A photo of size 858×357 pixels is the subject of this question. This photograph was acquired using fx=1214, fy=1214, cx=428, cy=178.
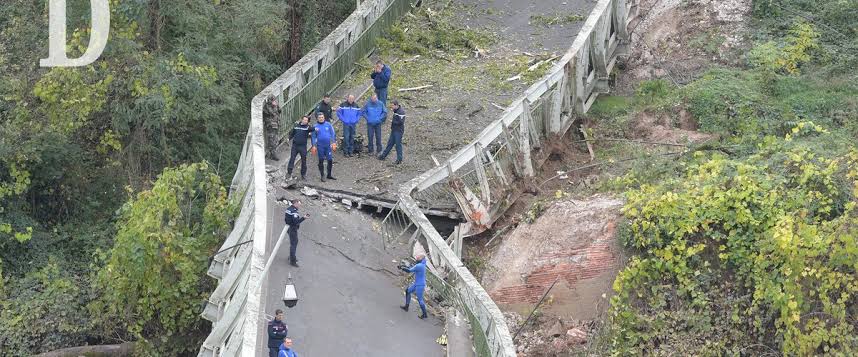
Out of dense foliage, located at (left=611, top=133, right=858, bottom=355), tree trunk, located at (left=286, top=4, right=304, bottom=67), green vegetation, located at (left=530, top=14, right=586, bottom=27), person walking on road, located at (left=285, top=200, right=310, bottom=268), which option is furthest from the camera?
tree trunk, located at (left=286, top=4, right=304, bottom=67)

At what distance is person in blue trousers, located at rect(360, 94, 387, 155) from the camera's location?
68.4 ft

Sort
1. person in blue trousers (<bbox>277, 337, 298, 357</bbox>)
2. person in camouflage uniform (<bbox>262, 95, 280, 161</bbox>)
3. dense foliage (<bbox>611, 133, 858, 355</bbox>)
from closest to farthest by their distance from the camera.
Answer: person in blue trousers (<bbox>277, 337, 298, 357</bbox>)
dense foliage (<bbox>611, 133, 858, 355</bbox>)
person in camouflage uniform (<bbox>262, 95, 280, 161</bbox>)

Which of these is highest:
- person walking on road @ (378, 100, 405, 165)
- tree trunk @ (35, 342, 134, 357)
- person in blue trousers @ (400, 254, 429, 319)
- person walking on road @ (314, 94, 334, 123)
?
person walking on road @ (314, 94, 334, 123)

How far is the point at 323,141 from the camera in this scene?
782 inches

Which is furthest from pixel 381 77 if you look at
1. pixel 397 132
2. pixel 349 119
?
pixel 397 132

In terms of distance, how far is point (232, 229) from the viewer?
20062 mm

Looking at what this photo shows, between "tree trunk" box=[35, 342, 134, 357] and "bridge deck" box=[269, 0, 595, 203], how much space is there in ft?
17.1

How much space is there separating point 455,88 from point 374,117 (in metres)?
4.24

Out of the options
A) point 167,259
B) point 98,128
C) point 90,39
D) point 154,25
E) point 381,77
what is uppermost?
point 90,39

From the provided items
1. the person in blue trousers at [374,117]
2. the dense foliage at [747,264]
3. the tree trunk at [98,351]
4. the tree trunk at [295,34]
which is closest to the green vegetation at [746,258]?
the dense foliage at [747,264]

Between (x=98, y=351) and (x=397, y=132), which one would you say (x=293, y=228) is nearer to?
(x=397, y=132)

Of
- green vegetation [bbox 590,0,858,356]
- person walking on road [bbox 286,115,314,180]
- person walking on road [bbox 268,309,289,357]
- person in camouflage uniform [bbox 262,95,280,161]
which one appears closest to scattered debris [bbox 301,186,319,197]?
person walking on road [bbox 286,115,314,180]

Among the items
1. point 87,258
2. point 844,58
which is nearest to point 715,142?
point 844,58

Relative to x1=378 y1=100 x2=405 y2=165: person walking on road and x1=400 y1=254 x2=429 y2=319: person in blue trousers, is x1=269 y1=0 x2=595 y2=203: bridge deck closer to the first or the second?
x1=378 y1=100 x2=405 y2=165: person walking on road
